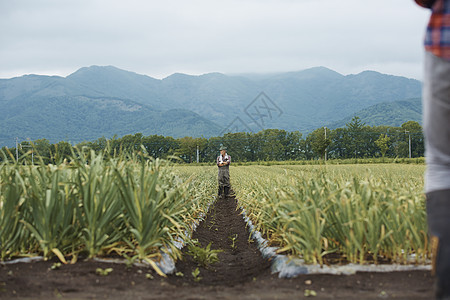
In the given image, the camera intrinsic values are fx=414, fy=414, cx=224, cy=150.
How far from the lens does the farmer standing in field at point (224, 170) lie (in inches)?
511

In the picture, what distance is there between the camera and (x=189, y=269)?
4121mm

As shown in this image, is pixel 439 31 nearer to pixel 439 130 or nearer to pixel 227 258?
pixel 439 130

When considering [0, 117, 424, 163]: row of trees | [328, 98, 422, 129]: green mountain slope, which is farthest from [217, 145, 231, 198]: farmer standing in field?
[328, 98, 422, 129]: green mountain slope

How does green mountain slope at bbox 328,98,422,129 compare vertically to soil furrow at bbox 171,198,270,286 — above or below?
above

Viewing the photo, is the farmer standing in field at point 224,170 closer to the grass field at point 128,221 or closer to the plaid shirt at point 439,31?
the grass field at point 128,221

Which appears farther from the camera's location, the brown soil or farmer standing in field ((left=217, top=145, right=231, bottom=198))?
farmer standing in field ((left=217, top=145, right=231, bottom=198))

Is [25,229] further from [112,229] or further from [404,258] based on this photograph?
[404,258]

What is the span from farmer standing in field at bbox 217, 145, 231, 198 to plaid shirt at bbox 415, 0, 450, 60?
10.9 meters

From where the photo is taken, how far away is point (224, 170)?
1314cm

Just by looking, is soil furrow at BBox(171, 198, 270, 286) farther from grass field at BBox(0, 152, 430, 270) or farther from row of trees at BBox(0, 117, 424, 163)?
row of trees at BBox(0, 117, 424, 163)

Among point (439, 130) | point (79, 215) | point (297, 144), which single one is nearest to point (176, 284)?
point (79, 215)

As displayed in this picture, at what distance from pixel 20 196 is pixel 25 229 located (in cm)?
28

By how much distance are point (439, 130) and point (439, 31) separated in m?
0.44

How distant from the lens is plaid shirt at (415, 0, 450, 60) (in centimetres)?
181
